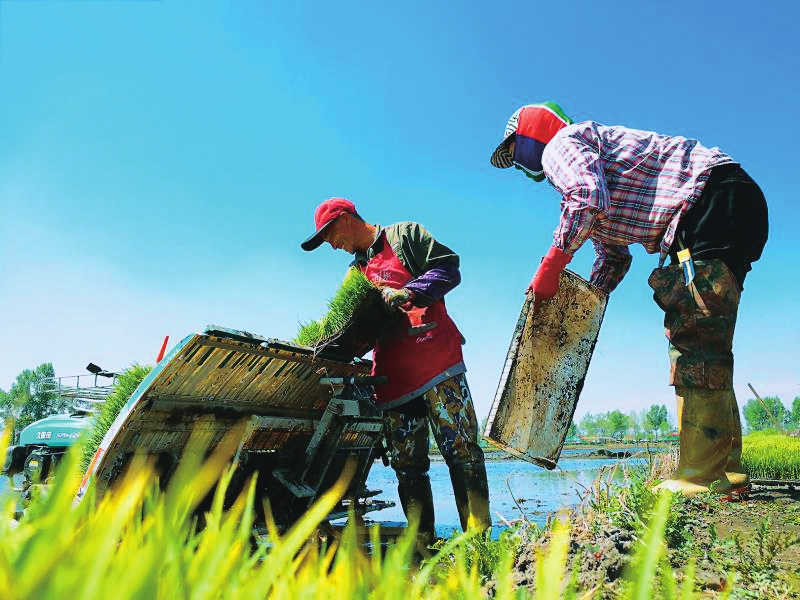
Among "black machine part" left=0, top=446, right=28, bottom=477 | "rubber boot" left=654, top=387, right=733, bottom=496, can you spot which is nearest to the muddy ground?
"rubber boot" left=654, top=387, right=733, bottom=496

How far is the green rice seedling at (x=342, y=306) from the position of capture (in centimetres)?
352

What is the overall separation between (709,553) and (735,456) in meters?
1.43

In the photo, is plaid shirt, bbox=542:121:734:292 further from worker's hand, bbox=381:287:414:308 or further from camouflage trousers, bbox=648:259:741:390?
worker's hand, bbox=381:287:414:308

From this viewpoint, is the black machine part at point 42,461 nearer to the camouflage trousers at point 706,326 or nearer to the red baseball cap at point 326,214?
the red baseball cap at point 326,214

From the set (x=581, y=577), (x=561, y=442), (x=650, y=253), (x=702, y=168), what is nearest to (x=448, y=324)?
(x=561, y=442)

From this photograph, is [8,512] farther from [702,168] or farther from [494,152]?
[494,152]

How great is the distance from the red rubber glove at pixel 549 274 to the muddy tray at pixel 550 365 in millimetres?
97

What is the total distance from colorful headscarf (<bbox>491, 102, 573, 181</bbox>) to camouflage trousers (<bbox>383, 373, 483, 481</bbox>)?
1.32 m

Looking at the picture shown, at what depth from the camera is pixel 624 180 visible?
3.19 m

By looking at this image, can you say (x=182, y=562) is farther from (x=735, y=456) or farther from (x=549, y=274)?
(x=735, y=456)

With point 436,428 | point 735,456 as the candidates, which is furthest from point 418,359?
point 735,456

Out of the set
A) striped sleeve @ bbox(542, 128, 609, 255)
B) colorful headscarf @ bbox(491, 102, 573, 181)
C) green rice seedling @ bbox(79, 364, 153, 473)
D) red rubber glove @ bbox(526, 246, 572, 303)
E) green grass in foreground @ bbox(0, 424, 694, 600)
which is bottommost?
green grass in foreground @ bbox(0, 424, 694, 600)

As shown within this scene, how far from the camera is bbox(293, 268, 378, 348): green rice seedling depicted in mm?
3516

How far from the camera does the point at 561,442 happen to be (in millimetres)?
3488
